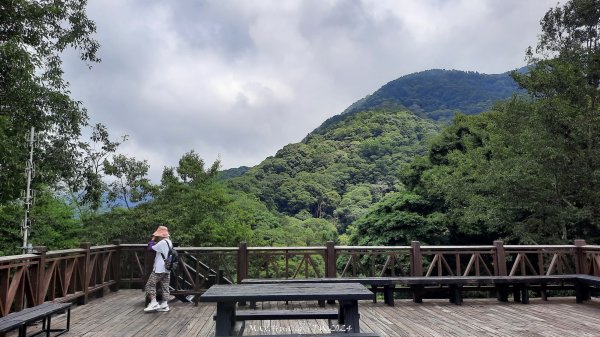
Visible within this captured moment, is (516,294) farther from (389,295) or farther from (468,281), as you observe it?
(389,295)

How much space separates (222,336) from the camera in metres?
3.38

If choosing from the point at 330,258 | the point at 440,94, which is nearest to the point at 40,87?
the point at 330,258

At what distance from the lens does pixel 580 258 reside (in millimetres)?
7449

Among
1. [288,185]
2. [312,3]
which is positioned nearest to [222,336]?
[312,3]

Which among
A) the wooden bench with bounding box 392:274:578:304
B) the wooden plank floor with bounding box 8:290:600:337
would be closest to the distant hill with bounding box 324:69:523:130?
the wooden bench with bounding box 392:274:578:304

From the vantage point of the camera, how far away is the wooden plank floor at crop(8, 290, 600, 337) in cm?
492

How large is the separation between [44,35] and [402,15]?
20.3 meters

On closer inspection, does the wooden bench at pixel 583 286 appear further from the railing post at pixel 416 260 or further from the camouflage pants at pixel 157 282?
the camouflage pants at pixel 157 282

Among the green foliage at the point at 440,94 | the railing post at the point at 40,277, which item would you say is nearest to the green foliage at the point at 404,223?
the railing post at the point at 40,277

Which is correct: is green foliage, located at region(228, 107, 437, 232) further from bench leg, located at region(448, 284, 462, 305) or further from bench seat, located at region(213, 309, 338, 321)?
bench seat, located at region(213, 309, 338, 321)

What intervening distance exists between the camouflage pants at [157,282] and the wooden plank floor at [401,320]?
323 millimetres

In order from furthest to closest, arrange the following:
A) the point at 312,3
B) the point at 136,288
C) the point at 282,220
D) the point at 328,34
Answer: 1. the point at 282,220
2. the point at 328,34
3. the point at 312,3
4. the point at 136,288

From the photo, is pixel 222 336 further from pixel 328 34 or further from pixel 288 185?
pixel 288 185

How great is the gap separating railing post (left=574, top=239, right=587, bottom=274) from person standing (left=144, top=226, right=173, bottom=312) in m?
7.48
